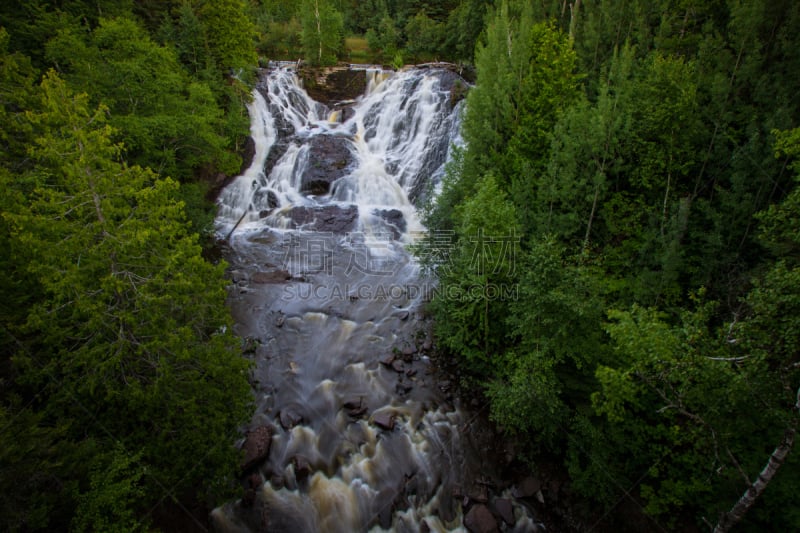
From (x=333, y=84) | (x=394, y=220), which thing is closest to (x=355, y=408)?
(x=394, y=220)

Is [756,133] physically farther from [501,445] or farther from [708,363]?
[501,445]

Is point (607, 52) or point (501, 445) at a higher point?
point (607, 52)

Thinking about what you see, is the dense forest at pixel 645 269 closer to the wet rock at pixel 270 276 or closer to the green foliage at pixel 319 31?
the wet rock at pixel 270 276

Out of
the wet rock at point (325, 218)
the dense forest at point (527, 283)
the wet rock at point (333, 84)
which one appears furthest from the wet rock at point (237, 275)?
the wet rock at point (333, 84)

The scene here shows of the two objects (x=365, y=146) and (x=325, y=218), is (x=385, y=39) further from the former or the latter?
(x=325, y=218)

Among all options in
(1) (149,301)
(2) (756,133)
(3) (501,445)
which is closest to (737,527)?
(3) (501,445)

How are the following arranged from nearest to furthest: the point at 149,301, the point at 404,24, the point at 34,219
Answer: the point at 34,219
the point at 149,301
the point at 404,24

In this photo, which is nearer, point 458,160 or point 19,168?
point 19,168
